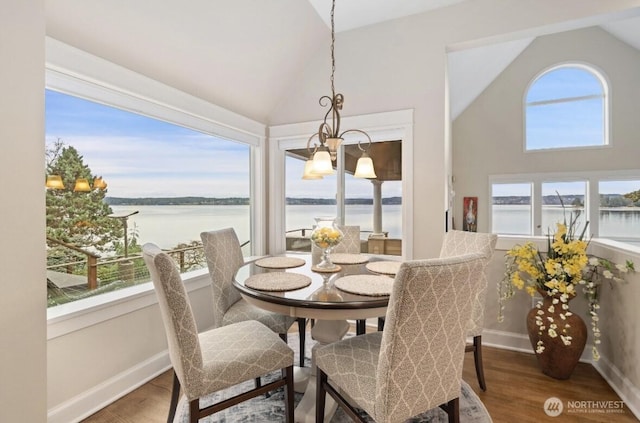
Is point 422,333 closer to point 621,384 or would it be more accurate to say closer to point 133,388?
point 621,384

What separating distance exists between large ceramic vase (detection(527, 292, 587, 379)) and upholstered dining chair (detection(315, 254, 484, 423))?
1.32 m

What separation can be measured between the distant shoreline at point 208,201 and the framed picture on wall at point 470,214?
3.96m

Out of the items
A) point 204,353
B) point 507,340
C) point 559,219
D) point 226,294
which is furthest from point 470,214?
point 204,353

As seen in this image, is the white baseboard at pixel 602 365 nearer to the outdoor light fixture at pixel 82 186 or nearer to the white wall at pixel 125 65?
the white wall at pixel 125 65

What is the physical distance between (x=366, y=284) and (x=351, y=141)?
6.52 feet

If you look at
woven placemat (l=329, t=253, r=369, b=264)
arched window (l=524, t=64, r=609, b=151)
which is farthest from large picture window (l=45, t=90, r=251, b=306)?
arched window (l=524, t=64, r=609, b=151)

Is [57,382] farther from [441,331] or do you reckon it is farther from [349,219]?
[349,219]

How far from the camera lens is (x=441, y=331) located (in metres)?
1.20

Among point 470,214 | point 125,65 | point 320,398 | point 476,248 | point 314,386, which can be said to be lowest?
point 314,386

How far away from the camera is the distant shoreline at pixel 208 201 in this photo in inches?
89.6

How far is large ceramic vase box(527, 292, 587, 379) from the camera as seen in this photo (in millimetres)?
2111

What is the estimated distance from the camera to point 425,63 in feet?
9.14

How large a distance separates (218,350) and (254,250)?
2.06m

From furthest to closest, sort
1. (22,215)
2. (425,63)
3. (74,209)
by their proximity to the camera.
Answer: (425,63), (74,209), (22,215)
